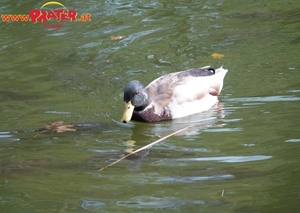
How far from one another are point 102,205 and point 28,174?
1.13m

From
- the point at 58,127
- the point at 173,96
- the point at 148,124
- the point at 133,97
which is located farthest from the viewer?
the point at 173,96

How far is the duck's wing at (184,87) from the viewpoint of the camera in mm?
8164

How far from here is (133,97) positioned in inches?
308

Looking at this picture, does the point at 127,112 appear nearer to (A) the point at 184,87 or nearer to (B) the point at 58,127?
(B) the point at 58,127

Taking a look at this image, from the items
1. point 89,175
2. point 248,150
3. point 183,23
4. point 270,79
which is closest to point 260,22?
point 183,23

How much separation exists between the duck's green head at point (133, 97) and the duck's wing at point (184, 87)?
0.22m

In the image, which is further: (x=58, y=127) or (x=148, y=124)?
(x=148, y=124)

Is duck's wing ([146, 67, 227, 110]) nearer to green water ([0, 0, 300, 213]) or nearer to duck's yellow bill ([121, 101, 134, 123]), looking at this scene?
green water ([0, 0, 300, 213])

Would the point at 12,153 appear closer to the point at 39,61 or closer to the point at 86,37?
the point at 39,61

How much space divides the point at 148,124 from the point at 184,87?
0.69 meters

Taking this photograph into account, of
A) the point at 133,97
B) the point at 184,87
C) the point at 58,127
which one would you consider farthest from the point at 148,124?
the point at 58,127

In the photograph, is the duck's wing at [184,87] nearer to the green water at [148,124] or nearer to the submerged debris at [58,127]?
the green water at [148,124]

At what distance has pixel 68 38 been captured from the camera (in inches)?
443

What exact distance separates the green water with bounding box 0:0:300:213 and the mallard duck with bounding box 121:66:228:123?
0.15 m
